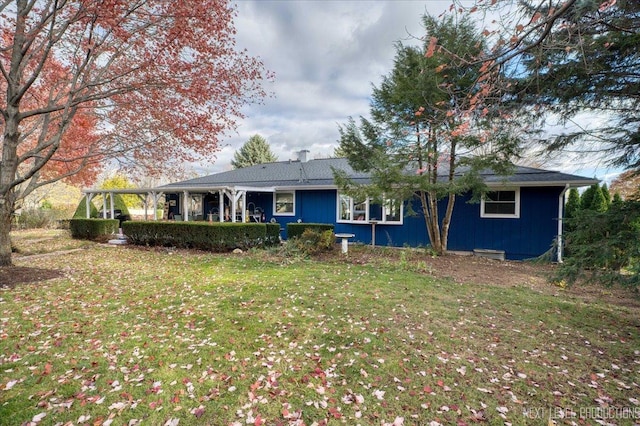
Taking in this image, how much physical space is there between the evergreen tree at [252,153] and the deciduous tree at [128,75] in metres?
22.7

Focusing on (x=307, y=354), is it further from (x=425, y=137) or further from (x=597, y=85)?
(x=425, y=137)

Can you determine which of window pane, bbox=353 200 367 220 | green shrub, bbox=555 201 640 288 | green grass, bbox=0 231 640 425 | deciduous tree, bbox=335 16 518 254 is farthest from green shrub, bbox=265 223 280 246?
green shrub, bbox=555 201 640 288

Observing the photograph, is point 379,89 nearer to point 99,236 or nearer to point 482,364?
point 482,364

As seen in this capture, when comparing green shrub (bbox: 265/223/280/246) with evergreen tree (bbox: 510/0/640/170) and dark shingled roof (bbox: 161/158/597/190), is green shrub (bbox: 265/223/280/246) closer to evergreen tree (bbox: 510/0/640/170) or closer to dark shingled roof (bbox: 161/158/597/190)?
dark shingled roof (bbox: 161/158/597/190)

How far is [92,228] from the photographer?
12438 mm

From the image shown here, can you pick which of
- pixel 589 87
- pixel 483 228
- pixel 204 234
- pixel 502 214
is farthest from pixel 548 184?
pixel 204 234

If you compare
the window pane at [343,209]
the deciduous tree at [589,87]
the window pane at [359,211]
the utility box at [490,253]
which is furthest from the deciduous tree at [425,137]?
the window pane at [343,209]

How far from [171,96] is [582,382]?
8354 mm

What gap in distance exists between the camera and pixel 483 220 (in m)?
10.2

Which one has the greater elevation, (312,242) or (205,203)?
(205,203)

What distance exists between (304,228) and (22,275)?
6.99 meters

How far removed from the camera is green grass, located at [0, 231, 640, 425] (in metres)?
2.41

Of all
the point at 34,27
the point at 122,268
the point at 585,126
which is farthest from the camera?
the point at 122,268

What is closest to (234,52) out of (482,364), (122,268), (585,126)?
(122,268)
